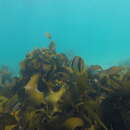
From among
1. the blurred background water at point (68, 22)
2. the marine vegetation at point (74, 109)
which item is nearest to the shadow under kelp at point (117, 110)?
the marine vegetation at point (74, 109)

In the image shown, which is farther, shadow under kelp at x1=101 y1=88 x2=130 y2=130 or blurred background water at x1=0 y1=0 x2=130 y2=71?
blurred background water at x1=0 y1=0 x2=130 y2=71

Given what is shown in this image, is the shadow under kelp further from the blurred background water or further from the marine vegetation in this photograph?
the blurred background water

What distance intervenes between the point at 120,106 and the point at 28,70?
1.75m

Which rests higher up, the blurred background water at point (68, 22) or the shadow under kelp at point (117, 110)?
the blurred background water at point (68, 22)

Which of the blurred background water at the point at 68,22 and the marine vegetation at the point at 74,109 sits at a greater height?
the blurred background water at the point at 68,22

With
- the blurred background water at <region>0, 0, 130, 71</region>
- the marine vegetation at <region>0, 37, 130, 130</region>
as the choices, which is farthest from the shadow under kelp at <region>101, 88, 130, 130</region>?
the blurred background water at <region>0, 0, 130, 71</region>

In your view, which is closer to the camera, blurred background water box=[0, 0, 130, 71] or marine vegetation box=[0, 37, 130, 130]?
marine vegetation box=[0, 37, 130, 130]

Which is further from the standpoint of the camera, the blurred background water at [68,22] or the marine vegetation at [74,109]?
the blurred background water at [68,22]

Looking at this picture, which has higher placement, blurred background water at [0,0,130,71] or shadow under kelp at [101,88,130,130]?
blurred background water at [0,0,130,71]

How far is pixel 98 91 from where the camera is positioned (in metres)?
2.17

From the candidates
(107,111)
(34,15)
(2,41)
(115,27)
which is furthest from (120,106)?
(115,27)

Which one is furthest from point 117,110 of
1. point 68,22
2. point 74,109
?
point 68,22

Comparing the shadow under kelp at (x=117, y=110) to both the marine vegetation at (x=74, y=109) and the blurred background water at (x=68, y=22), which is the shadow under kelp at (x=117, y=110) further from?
the blurred background water at (x=68, y=22)

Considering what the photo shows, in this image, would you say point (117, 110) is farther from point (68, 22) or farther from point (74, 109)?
point (68, 22)
